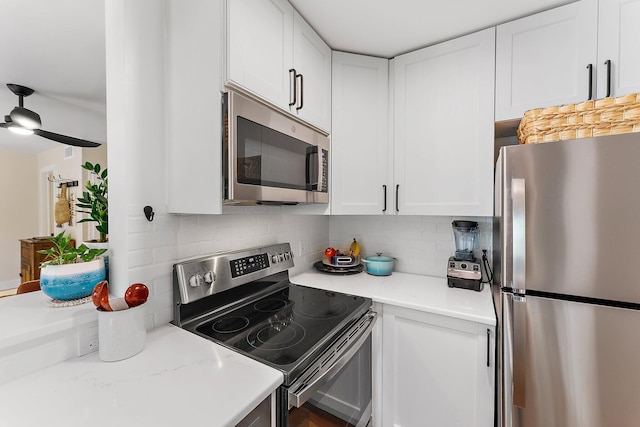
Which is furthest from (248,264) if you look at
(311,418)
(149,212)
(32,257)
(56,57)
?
(32,257)

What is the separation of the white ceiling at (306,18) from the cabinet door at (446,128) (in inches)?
5.0

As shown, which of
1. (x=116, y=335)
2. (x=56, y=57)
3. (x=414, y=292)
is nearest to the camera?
(x=116, y=335)

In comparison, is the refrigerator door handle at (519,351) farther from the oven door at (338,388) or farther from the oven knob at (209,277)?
the oven knob at (209,277)

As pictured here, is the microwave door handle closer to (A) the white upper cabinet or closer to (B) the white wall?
(A) the white upper cabinet

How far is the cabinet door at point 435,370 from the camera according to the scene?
1283mm

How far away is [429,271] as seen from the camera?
2.01 metres

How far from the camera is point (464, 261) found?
170cm

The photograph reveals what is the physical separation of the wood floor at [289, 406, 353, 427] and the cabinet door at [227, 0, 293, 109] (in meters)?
1.19

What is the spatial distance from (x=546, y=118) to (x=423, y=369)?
1310mm

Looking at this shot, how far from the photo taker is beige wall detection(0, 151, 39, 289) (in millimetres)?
4527

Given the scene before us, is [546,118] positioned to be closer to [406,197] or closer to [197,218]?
[406,197]

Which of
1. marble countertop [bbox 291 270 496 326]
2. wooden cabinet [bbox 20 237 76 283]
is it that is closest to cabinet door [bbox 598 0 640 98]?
marble countertop [bbox 291 270 496 326]

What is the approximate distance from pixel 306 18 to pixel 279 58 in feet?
1.43

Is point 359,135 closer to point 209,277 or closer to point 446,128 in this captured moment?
point 446,128
